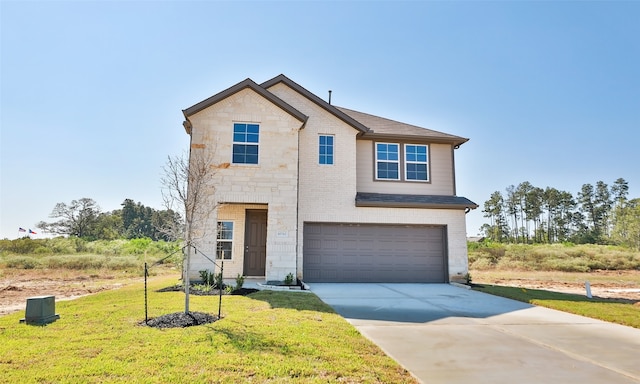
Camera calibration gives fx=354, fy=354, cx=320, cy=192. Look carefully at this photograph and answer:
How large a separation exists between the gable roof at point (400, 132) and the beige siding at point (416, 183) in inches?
16.3

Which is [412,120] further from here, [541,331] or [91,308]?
[91,308]

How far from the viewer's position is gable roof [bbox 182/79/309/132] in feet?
41.8

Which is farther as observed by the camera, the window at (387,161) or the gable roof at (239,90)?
the window at (387,161)

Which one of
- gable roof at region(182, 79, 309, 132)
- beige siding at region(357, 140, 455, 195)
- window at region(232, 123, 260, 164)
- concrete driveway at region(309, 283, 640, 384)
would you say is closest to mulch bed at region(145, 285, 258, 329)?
concrete driveway at region(309, 283, 640, 384)

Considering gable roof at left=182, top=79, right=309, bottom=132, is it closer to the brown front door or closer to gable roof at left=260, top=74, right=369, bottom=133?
gable roof at left=260, top=74, right=369, bottom=133

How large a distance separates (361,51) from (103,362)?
12.7m

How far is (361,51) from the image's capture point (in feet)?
44.8

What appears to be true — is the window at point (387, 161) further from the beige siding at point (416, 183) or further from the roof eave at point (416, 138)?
the roof eave at point (416, 138)

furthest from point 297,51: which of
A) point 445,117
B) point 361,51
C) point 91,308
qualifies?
point 91,308

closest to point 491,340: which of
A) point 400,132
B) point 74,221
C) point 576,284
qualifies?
point 400,132

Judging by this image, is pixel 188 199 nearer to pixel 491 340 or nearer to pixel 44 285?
pixel 491 340

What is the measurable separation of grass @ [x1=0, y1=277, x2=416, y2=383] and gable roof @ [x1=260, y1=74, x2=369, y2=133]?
891cm

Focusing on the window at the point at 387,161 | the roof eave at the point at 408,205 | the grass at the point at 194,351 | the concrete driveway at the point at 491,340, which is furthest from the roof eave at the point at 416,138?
the grass at the point at 194,351

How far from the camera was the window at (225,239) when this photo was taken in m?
13.9
